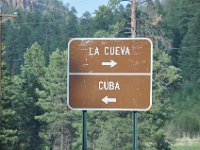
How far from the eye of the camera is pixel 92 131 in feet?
130

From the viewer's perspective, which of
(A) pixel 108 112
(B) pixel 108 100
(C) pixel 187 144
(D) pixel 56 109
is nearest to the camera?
(B) pixel 108 100

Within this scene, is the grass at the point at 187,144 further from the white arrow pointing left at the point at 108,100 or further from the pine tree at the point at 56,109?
the white arrow pointing left at the point at 108,100

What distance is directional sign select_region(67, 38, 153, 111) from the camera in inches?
326

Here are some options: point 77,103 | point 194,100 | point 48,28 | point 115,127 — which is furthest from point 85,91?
point 48,28

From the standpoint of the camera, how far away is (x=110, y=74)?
27.5 feet

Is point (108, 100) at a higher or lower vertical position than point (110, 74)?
lower

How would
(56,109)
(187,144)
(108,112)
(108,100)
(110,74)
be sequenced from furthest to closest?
1. (56,109)
2. (187,144)
3. (108,112)
4. (110,74)
5. (108,100)

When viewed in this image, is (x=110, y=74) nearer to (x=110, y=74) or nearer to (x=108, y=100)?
(x=110, y=74)

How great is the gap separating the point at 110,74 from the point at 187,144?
132ft

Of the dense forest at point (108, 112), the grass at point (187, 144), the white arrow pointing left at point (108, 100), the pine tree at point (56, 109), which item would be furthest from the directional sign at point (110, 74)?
the pine tree at point (56, 109)

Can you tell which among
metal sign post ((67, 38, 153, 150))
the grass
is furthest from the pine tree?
metal sign post ((67, 38, 153, 150))

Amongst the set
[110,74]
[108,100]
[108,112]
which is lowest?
[108,112]

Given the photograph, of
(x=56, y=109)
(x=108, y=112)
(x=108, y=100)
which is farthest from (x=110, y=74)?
(x=56, y=109)

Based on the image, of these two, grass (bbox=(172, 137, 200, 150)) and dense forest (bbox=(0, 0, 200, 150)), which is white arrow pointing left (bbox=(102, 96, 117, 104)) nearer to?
dense forest (bbox=(0, 0, 200, 150))
